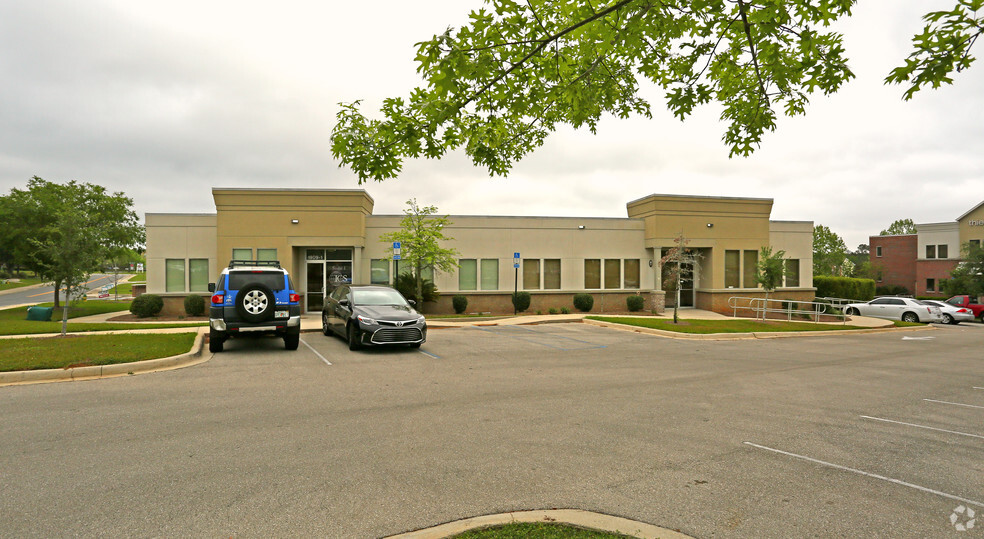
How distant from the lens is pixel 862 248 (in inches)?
5846

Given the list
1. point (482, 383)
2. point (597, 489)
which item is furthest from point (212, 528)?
point (482, 383)

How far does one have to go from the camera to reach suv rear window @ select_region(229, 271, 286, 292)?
39.9 feet

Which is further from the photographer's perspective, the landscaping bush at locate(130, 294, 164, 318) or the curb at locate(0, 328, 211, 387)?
the landscaping bush at locate(130, 294, 164, 318)

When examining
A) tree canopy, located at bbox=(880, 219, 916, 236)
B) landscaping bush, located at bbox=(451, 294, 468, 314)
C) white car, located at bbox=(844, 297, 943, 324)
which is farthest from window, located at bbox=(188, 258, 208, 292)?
tree canopy, located at bbox=(880, 219, 916, 236)

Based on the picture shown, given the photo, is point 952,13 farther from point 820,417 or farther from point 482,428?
point 482,428

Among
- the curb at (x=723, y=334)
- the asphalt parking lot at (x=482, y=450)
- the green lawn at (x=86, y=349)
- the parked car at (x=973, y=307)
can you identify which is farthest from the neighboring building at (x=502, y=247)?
the asphalt parking lot at (x=482, y=450)

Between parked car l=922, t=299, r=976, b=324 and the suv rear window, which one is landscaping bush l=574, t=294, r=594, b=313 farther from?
parked car l=922, t=299, r=976, b=324

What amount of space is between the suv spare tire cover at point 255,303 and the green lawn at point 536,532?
10.1 metres

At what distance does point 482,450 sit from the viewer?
5.29 m

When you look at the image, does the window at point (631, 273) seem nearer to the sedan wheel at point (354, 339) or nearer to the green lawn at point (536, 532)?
the sedan wheel at point (354, 339)

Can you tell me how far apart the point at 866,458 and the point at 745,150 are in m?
3.49

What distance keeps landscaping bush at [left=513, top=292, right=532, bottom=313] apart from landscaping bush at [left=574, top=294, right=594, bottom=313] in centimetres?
248

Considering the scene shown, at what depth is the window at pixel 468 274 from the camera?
2469cm

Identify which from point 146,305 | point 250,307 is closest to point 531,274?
point 250,307
